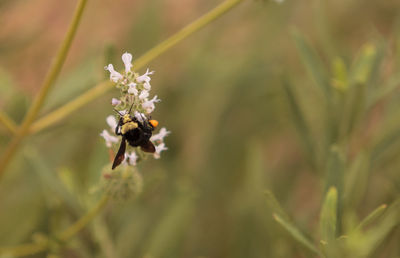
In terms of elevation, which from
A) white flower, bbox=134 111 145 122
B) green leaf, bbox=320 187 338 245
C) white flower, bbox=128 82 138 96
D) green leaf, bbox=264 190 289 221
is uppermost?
white flower, bbox=128 82 138 96

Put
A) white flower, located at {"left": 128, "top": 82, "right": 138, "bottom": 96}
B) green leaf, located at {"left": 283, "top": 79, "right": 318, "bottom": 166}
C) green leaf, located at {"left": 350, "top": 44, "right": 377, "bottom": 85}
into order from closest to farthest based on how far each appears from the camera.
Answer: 1. white flower, located at {"left": 128, "top": 82, "right": 138, "bottom": 96}
2. green leaf, located at {"left": 350, "top": 44, "right": 377, "bottom": 85}
3. green leaf, located at {"left": 283, "top": 79, "right": 318, "bottom": 166}

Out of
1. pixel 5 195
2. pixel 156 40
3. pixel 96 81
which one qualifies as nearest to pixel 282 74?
pixel 96 81

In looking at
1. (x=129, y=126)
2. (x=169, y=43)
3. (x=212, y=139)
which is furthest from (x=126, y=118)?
(x=212, y=139)

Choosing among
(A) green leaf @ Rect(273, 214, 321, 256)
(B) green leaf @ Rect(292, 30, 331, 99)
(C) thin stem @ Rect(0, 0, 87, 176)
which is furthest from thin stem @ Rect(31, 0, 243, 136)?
(A) green leaf @ Rect(273, 214, 321, 256)

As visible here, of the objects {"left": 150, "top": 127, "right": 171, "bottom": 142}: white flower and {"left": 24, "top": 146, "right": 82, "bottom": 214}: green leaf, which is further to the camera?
{"left": 24, "top": 146, "right": 82, "bottom": 214}: green leaf

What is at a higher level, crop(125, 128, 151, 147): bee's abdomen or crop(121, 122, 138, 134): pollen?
crop(121, 122, 138, 134): pollen

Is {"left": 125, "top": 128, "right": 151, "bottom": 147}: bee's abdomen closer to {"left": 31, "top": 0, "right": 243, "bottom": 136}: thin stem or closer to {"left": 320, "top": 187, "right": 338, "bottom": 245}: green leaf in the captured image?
{"left": 31, "top": 0, "right": 243, "bottom": 136}: thin stem
